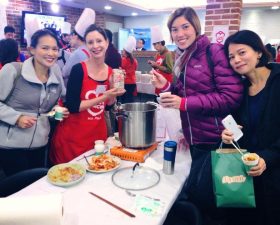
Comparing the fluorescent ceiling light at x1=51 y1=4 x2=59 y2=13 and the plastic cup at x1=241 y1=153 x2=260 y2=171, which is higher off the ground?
the fluorescent ceiling light at x1=51 y1=4 x2=59 y2=13

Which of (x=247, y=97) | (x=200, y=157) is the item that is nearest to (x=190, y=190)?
(x=200, y=157)

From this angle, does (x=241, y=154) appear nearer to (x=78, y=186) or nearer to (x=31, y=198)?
(x=78, y=186)

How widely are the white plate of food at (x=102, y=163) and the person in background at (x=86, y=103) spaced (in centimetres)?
32

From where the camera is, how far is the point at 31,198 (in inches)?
26.8

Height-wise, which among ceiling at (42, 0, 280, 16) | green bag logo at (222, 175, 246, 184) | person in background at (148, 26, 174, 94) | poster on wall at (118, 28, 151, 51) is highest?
ceiling at (42, 0, 280, 16)

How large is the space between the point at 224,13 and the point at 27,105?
342cm

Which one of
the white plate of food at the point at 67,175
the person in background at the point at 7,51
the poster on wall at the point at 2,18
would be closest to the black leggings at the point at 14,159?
the white plate of food at the point at 67,175

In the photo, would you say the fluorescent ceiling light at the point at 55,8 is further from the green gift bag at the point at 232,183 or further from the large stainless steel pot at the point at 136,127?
the green gift bag at the point at 232,183

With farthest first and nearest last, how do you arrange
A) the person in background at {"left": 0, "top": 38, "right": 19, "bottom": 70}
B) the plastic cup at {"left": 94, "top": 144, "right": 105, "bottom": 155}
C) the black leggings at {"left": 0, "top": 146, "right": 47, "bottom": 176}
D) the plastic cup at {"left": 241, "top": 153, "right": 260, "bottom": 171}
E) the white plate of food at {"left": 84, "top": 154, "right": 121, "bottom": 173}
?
the person in background at {"left": 0, "top": 38, "right": 19, "bottom": 70}, the black leggings at {"left": 0, "top": 146, "right": 47, "bottom": 176}, the plastic cup at {"left": 94, "top": 144, "right": 105, "bottom": 155}, the white plate of food at {"left": 84, "top": 154, "right": 121, "bottom": 173}, the plastic cup at {"left": 241, "top": 153, "right": 260, "bottom": 171}

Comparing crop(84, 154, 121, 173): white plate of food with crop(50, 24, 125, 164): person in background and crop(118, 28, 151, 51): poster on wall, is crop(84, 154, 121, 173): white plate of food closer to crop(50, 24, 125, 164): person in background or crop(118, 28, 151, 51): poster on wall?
crop(50, 24, 125, 164): person in background

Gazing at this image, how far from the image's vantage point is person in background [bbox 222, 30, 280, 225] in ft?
4.37

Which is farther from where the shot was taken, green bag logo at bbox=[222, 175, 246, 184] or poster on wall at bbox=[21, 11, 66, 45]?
poster on wall at bbox=[21, 11, 66, 45]

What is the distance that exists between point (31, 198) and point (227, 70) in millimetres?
1218

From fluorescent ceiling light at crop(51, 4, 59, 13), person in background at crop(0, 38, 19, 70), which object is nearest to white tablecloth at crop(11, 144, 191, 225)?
person in background at crop(0, 38, 19, 70)
